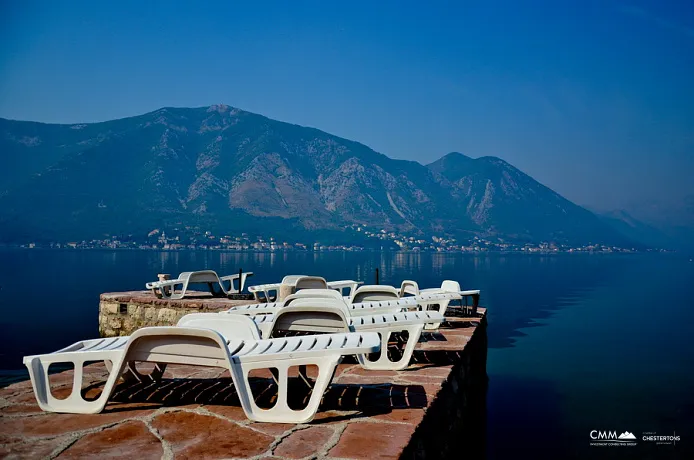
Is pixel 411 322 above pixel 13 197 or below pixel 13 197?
below

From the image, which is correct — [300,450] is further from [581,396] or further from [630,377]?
[630,377]

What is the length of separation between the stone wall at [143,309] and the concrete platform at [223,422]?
688cm

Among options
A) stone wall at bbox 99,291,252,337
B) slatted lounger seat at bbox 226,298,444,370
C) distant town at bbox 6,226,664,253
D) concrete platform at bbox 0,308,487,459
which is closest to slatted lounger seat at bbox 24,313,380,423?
concrete platform at bbox 0,308,487,459

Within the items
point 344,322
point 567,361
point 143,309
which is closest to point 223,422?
point 344,322

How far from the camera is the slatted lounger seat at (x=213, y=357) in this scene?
3.51 meters

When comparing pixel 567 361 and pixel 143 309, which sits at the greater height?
pixel 143 309

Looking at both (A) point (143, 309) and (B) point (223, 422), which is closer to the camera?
(B) point (223, 422)

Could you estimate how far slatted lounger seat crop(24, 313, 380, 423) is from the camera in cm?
351

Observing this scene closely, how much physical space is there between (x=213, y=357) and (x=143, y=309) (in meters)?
9.94

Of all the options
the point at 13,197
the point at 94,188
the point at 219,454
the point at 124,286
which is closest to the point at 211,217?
the point at 94,188

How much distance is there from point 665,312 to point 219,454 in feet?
118

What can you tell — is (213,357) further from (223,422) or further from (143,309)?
(143,309)

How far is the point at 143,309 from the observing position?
12.7m

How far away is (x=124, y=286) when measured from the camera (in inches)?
1620
